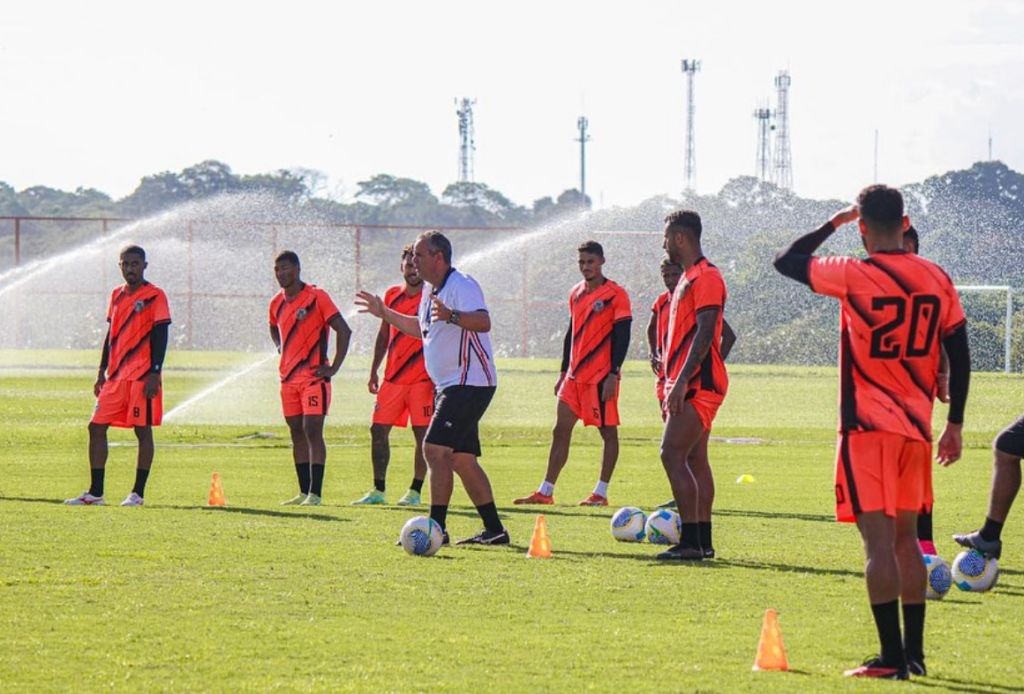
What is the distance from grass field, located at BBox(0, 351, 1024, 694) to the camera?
7582 millimetres

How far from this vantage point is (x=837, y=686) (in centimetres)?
736

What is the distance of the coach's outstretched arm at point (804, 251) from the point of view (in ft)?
25.6

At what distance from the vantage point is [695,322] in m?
11.5

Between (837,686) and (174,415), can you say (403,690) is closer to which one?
(837,686)

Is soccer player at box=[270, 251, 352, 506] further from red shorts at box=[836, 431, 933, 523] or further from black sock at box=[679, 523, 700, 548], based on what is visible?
red shorts at box=[836, 431, 933, 523]

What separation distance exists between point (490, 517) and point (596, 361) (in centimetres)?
448

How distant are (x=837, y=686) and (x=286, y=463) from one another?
13.8 metres

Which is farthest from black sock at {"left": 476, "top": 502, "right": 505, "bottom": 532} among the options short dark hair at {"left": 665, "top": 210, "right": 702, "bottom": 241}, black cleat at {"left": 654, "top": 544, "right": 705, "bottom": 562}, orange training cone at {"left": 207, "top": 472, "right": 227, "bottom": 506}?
orange training cone at {"left": 207, "top": 472, "right": 227, "bottom": 506}

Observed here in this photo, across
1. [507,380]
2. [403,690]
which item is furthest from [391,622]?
[507,380]

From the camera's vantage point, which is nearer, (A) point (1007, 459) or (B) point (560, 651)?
(B) point (560, 651)

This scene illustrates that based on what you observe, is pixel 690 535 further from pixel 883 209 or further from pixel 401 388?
pixel 401 388

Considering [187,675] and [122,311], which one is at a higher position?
[122,311]

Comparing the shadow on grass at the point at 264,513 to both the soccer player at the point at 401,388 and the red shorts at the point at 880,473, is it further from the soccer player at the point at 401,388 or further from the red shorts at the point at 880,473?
the red shorts at the point at 880,473

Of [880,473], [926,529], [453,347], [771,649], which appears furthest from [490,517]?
[880,473]
